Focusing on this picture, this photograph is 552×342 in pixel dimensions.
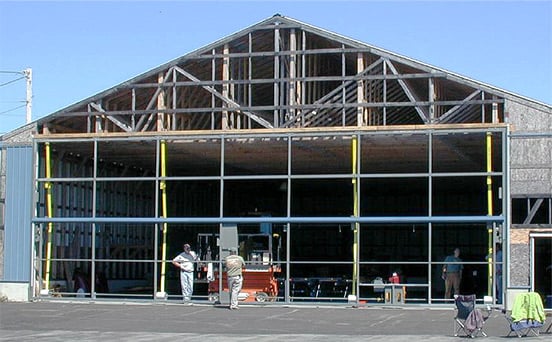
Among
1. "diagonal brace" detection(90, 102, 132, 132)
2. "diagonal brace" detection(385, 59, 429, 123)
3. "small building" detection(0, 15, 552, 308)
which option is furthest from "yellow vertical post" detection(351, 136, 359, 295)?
"diagonal brace" detection(90, 102, 132, 132)

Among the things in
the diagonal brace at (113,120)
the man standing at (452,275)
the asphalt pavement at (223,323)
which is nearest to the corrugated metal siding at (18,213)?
the asphalt pavement at (223,323)

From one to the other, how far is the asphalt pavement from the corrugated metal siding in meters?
1.11

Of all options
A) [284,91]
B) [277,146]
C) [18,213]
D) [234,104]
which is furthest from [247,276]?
[18,213]

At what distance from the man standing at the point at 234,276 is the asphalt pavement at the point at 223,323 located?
12.3 inches

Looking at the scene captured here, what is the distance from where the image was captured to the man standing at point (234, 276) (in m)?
23.9

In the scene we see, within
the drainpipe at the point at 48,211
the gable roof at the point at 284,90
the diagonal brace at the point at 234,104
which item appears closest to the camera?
the gable roof at the point at 284,90

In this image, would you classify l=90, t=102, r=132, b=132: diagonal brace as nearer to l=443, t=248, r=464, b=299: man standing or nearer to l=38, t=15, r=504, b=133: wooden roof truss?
l=38, t=15, r=504, b=133: wooden roof truss

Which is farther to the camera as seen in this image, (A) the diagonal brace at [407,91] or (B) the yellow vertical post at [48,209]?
(B) the yellow vertical post at [48,209]

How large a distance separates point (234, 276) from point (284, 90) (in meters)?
5.40

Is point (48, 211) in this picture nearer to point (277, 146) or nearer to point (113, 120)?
point (113, 120)

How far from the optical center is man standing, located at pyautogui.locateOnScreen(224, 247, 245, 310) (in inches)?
942

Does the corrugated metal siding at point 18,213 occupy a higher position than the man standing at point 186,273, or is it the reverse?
the corrugated metal siding at point 18,213

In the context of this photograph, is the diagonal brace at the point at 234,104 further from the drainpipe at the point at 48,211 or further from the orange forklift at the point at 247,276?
the drainpipe at the point at 48,211

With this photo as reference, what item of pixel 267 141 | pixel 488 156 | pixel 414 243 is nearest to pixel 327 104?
pixel 267 141
